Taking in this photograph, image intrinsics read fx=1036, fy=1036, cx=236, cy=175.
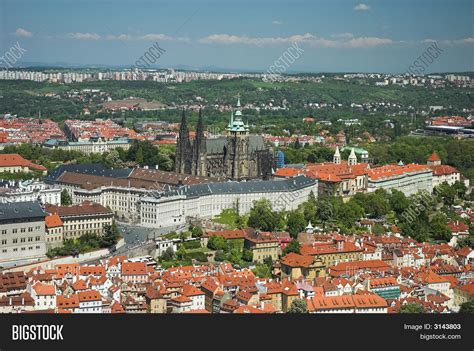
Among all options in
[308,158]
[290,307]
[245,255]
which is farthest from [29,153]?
[290,307]

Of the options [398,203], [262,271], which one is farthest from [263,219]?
[398,203]

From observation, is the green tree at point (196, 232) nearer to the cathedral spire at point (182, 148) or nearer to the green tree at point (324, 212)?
the green tree at point (324, 212)

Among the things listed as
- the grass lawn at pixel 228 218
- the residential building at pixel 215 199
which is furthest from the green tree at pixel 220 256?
the residential building at pixel 215 199

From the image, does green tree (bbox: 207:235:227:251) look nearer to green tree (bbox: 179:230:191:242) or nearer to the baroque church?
green tree (bbox: 179:230:191:242)

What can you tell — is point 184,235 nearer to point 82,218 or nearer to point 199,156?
point 82,218

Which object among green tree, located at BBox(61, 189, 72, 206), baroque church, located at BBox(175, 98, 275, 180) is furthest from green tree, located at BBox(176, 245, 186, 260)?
baroque church, located at BBox(175, 98, 275, 180)

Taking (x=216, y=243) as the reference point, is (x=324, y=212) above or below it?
above
